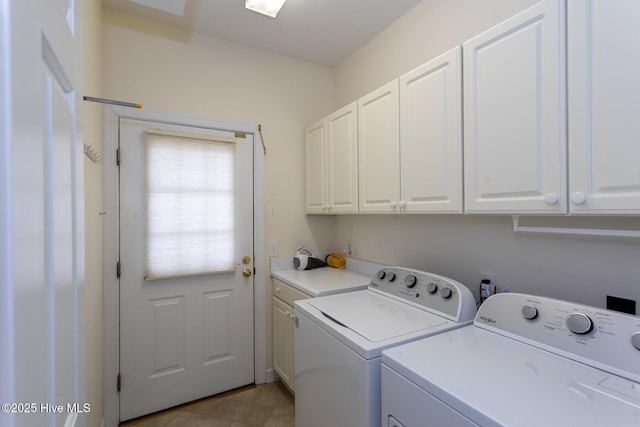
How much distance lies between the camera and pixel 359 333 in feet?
4.08

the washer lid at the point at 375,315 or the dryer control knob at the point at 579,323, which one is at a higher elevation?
the dryer control knob at the point at 579,323

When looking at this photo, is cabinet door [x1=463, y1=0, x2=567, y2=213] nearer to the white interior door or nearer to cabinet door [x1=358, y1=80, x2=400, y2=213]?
cabinet door [x1=358, y1=80, x2=400, y2=213]

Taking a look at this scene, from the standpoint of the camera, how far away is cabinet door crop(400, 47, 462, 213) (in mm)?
1356

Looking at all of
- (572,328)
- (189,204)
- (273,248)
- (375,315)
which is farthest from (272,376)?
(572,328)

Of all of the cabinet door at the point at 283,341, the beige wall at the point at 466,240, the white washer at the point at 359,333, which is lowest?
the cabinet door at the point at 283,341

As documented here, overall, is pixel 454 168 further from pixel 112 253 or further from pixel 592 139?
pixel 112 253

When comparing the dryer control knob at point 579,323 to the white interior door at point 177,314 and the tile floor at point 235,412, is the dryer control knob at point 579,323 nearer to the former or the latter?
the tile floor at point 235,412

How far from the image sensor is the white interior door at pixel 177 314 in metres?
2.01

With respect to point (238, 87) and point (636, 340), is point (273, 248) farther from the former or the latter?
point (636, 340)

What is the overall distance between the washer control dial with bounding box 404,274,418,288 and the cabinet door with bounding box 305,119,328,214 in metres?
0.92

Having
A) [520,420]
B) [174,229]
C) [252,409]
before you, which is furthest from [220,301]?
[520,420]

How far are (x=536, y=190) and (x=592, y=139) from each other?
0.22m

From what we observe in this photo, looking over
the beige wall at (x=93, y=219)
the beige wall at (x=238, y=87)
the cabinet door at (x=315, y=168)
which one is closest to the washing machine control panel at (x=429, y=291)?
the cabinet door at (x=315, y=168)

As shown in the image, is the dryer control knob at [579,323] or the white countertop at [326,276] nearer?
the dryer control knob at [579,323]
